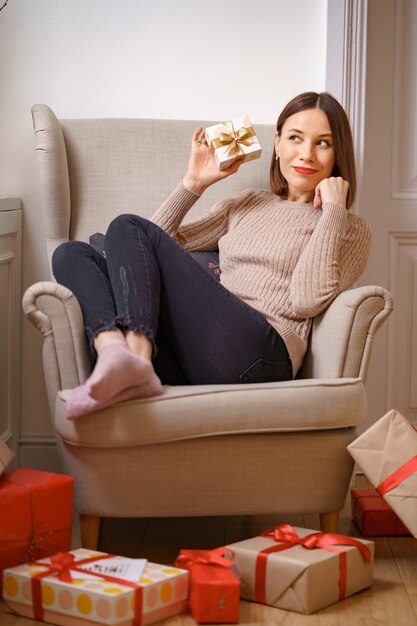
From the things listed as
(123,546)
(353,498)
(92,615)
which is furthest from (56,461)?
(92,615)

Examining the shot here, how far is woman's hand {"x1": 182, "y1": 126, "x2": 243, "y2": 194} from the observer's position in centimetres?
247

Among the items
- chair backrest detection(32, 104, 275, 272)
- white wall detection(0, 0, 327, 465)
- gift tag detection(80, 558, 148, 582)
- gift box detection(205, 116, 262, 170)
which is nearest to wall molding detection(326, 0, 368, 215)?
white wall detection(0, 0, 327, 465)

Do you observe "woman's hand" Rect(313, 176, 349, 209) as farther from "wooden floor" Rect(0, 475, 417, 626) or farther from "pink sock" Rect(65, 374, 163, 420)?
"wooden floor" Rect(0, 475, 417, 626)

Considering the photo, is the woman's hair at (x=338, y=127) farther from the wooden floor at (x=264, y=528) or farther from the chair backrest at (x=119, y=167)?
the wooden floor at (x=264, y=528)

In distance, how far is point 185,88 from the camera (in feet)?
9.26

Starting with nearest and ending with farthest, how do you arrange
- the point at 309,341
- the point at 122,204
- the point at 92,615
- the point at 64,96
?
the point at 92,615 < the point at 309,341 < the point at 122,204 < the point at 64,96

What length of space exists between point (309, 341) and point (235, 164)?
0.54m

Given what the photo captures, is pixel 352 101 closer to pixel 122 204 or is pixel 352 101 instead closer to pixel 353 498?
pixel 122 204

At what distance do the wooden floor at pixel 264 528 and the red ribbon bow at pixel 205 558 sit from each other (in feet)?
0.35

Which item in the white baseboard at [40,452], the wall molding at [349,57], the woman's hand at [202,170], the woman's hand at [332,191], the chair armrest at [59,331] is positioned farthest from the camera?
the white baseboard at [40,452]

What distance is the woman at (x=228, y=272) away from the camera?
1.97 metres

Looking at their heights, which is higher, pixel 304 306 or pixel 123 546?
pixel 304 306

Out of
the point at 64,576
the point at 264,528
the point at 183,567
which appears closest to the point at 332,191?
the point at 264,528

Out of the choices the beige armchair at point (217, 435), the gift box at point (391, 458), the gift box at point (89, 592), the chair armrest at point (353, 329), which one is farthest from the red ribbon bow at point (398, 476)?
the gift box at point (89, 592)
